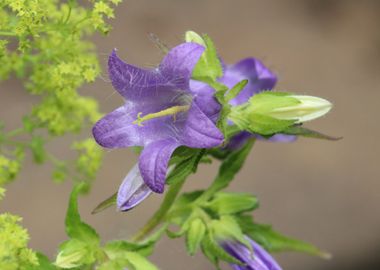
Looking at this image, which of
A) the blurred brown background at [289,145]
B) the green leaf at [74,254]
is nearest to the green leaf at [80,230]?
the green leaf at [74,254]

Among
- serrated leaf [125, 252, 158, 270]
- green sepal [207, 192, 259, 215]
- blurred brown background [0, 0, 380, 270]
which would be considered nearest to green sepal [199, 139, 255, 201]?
green sepal [207, 192, 259, 215]

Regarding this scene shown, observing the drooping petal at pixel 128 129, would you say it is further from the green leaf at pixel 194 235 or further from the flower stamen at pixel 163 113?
the green leaf at pixel 194 235

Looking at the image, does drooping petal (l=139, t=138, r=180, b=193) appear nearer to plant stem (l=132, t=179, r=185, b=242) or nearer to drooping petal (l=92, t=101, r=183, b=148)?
drooping petal (l=92, t=101, r=183, b=148)

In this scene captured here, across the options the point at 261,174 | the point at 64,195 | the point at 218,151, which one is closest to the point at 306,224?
the point at 261,174

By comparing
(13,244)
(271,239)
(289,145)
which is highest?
(13,244)

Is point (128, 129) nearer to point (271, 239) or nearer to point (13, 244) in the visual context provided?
point (13, 244)

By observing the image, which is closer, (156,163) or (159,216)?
(156,163)

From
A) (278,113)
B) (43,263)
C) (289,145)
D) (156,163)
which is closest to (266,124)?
(278,113)

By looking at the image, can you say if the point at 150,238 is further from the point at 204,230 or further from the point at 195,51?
the point at 195,51
